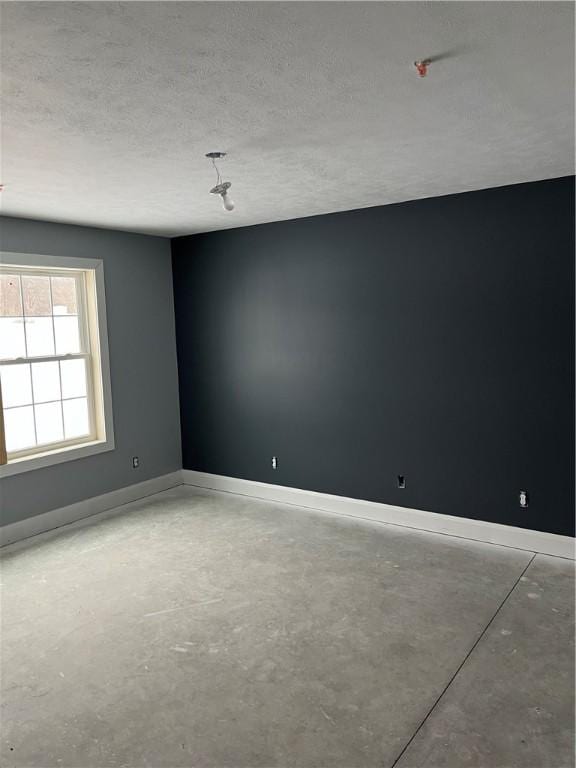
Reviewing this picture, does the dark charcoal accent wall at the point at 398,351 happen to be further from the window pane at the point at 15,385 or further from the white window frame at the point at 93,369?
the window pane at the point at 15,385

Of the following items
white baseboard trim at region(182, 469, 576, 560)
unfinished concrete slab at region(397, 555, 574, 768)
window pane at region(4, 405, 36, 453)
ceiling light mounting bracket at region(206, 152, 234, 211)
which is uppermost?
ceiling light mounting bracket at region(206, 152, 234, 211)

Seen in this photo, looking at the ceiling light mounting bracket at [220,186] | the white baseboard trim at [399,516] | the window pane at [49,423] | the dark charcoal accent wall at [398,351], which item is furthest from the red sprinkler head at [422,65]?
the window pane at [49,423]

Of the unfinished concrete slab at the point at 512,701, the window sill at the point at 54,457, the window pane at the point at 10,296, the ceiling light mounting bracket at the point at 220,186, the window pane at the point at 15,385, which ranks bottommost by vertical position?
the unfinished concrete slab at the point at 512,701

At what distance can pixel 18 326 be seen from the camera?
4.88 metres

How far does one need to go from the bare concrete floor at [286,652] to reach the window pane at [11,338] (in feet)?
5.06

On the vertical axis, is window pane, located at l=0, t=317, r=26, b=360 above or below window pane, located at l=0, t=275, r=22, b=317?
below

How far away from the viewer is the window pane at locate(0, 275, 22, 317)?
4.78 m

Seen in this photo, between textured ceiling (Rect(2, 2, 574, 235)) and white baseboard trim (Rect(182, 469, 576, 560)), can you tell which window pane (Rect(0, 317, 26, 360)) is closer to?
textured ceiling (Rect(2, 2, 574, 235))

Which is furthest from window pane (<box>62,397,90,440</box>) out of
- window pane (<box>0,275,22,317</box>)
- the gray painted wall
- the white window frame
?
window pane (<box>0,275,22,317</box>)

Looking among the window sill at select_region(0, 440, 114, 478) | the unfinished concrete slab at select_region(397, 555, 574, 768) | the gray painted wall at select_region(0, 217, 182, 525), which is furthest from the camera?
the gray painted wall at select_region(0, 217, 182, 525)

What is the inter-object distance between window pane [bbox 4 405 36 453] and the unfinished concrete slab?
Answer: 12.4 feet

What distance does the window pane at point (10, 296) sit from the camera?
478cm

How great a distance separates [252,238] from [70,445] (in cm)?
249

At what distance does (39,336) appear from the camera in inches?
199
